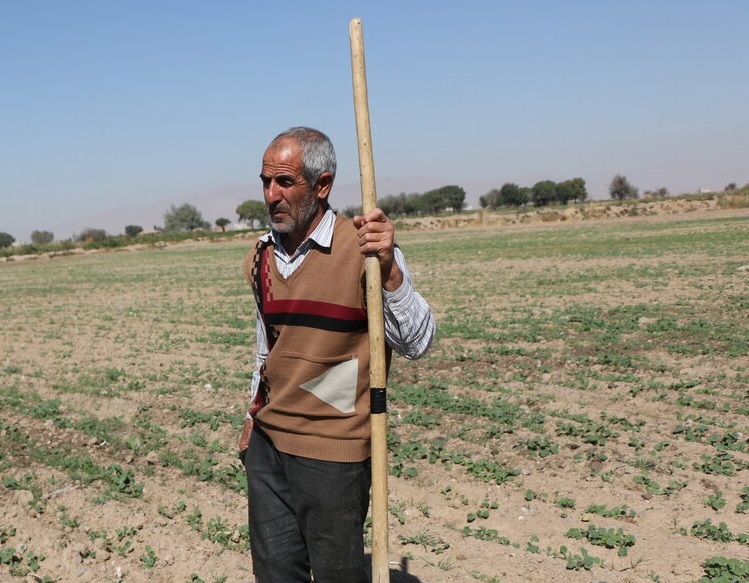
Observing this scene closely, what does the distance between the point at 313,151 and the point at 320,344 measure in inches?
29.0

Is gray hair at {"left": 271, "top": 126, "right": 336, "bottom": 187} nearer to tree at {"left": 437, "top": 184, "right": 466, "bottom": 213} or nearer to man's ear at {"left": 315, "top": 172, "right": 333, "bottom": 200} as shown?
man's ear at {"left": 315, "top": 172, "right": 333, "bottom": 200}

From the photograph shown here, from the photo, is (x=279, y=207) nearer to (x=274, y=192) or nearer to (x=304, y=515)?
(x=274, y=192)

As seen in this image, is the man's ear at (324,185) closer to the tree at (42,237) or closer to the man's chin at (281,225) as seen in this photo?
the man's chin at (281,225)

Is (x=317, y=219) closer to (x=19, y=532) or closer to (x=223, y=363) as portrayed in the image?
(x=19, y=532)

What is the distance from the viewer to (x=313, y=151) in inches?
116

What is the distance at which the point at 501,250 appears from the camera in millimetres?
30500

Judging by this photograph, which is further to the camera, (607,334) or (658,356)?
(607,334)

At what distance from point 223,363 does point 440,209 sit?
412ft

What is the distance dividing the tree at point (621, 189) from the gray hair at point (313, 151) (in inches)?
4509

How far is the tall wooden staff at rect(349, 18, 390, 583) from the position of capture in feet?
9.04

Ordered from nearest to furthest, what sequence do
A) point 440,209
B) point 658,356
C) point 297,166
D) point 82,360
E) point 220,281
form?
point 297,166, point 658,356, point 82,360, point 220,281, point 440,209

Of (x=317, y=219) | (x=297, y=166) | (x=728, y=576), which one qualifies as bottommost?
(x=728, y=576)

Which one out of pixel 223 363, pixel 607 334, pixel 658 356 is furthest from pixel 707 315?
pixel 223 363

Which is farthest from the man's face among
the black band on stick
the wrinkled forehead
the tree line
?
the tree line
